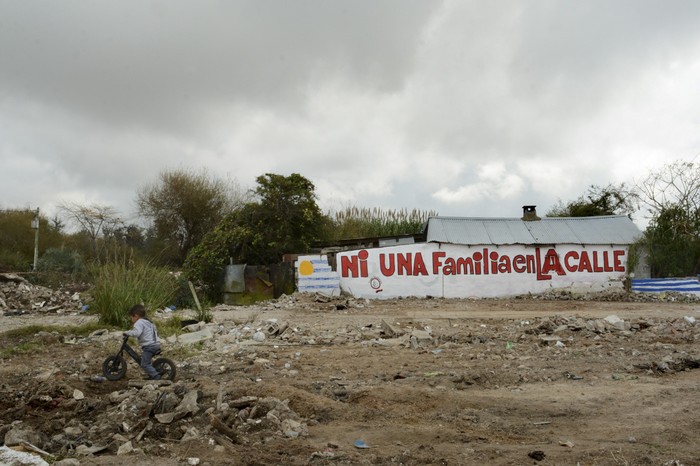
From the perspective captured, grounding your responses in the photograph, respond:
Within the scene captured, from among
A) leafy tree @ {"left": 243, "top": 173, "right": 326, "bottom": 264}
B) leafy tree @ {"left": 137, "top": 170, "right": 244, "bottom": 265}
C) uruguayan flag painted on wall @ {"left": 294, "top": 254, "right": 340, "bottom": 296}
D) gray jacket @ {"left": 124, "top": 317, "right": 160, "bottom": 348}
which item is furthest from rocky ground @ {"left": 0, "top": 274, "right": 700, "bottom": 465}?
leafy tree @ {"left": 137, "top": 170, "right": 244, "bottom": 265}

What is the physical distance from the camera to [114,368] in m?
7.70

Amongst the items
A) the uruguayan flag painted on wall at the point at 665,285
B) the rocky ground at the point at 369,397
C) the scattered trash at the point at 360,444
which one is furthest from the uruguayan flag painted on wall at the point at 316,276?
the scattered trash at the point at 360,444

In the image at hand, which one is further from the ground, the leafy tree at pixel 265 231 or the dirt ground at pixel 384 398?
the leafy tree at pixel 265 231

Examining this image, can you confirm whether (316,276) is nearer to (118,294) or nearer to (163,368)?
(118,294)

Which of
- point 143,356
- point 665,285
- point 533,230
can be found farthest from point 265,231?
point 143,356

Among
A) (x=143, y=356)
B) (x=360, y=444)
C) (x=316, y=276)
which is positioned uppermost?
(x=316, y=276)

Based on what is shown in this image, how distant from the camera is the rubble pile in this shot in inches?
741

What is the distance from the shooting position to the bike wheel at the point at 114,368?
7652 millimetres

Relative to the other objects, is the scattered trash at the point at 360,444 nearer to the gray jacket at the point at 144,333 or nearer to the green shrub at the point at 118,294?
the gray jacket at the point at 144,333

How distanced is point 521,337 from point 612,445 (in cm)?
679

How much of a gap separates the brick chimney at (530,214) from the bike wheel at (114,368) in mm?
21173

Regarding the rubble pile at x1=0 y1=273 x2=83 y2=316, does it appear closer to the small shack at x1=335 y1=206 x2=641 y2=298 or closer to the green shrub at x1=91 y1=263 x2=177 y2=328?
the green shrub at x1=91 y1=263 x2=177 y2=328

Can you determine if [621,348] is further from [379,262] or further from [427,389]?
[379,262]

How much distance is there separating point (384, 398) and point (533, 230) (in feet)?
64.9
